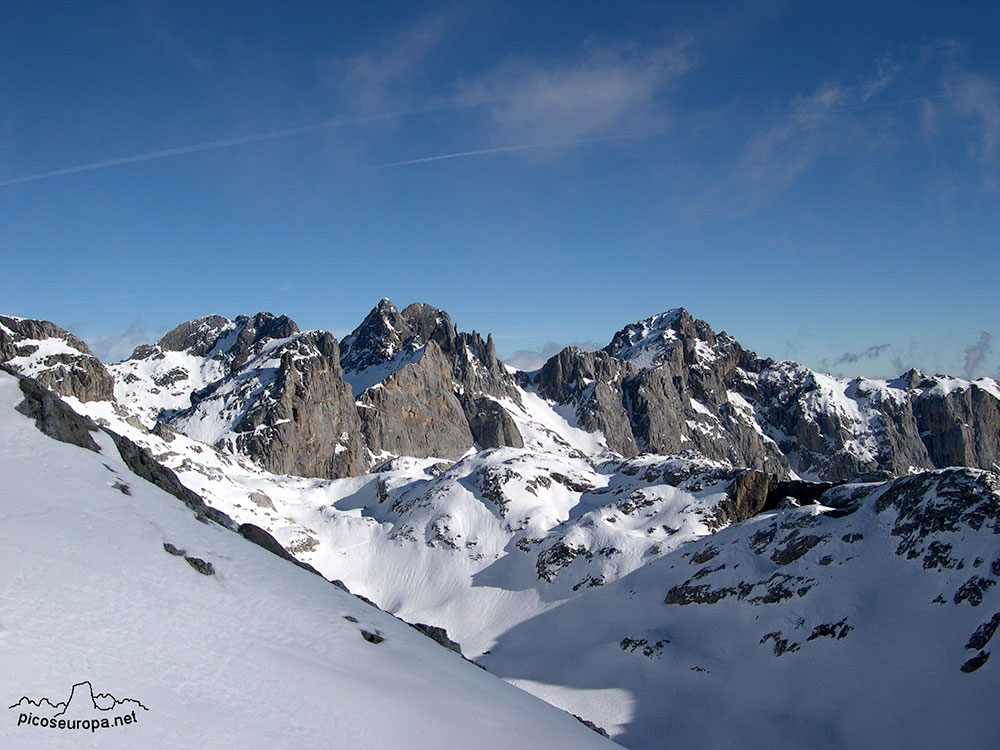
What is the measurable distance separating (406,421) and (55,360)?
85.8 metres

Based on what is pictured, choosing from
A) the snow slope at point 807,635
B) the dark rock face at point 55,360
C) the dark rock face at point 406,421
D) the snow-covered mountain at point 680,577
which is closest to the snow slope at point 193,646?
the snow-covered mountain at point 680,577

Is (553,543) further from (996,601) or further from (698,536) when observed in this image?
(996,601)

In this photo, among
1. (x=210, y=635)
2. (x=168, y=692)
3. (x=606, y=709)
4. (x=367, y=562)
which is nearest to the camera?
(x=168, y=692)

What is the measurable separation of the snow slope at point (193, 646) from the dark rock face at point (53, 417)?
2419mm

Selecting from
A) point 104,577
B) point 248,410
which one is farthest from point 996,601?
point 248,410

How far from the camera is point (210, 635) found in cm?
2034

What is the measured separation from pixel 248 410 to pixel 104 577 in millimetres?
157571

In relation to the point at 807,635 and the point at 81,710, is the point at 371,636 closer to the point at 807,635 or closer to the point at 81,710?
the point at 81,710

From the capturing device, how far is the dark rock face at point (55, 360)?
140 m

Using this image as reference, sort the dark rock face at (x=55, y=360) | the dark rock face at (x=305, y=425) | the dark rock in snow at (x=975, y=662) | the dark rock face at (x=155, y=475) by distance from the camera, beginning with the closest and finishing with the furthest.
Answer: the dark rock face at (x=155, y=475) → the dark rock in snow at (x=975, y=662) → the dark rock face at (x=55, y=360) → the dark rock face at (x=305, y=425)

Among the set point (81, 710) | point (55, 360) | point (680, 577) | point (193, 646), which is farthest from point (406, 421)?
point (81, 710)

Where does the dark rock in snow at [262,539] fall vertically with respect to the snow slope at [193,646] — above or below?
above

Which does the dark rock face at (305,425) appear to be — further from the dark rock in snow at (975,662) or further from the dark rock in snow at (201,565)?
the dark rock in snow at (975,662)

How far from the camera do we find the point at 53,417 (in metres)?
34.2
